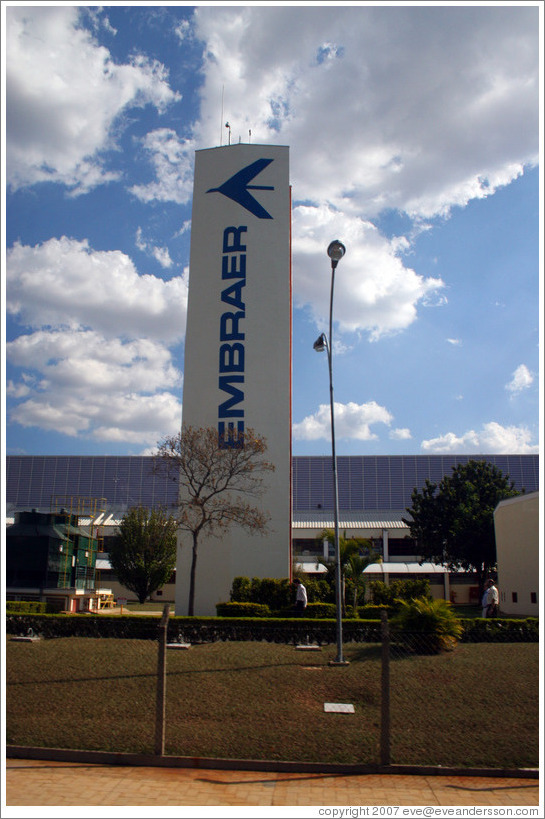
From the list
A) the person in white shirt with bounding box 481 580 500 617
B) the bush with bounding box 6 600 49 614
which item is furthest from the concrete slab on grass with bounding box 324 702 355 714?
the bush with bounding box 6 600 49 614

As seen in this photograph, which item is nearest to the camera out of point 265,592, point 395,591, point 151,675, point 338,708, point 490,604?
point 338,708

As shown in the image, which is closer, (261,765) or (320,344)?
(261,765)

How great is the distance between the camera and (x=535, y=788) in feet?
26.6

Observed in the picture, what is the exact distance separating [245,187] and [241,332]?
843 cm

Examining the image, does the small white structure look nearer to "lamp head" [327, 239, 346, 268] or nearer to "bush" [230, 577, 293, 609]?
"bush" [230, 577, 293, 609]

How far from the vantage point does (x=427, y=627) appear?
568 inches

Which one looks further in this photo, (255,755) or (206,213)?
(206,213)

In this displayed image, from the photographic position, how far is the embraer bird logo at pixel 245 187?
110 feet

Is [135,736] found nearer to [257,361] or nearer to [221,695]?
[221,695]

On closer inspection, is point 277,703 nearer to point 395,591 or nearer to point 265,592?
point 265,592

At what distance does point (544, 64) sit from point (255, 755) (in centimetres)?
1032

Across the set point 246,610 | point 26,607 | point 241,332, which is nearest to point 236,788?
point 246,610

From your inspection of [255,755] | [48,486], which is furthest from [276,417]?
[48,486]

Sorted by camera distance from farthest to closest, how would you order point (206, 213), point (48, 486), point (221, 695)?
point (48, 486)
point (206, 213)
point (221, 695)
